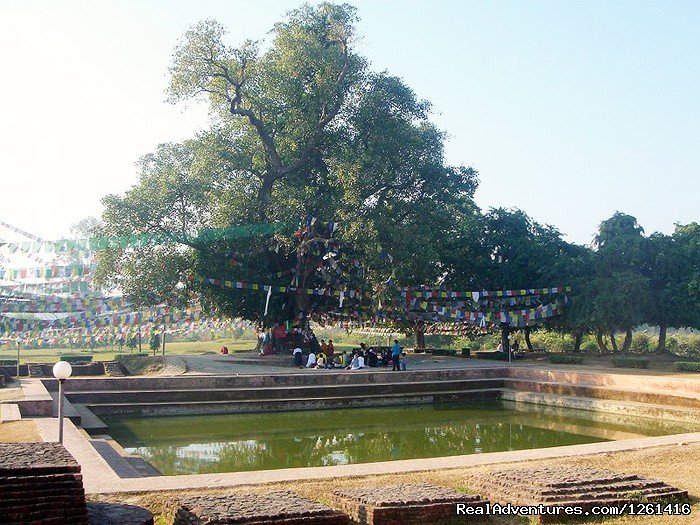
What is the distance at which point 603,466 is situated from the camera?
9.37 metres

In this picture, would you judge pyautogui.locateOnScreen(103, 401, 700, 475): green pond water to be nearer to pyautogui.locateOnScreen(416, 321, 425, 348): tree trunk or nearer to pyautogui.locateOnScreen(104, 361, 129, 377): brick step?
pyautogui.locateOnScreen(104, 361, 129, 377): brick step

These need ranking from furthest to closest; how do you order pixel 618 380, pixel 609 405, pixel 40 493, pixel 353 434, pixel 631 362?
pixel 631 362, pixel 618 380, pixel 609 405, pixel 353 434, pixel 40 493

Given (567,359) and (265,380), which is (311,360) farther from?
(567,359)

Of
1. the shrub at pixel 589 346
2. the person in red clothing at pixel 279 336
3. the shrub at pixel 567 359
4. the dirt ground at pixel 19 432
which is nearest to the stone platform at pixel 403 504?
the dirt ground at pixel 19 432

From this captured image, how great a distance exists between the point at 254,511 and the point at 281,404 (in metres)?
13.1

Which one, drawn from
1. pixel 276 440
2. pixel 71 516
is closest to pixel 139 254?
pixel 276 440

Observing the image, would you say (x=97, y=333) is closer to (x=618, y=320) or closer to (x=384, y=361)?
(x=384, y=361)

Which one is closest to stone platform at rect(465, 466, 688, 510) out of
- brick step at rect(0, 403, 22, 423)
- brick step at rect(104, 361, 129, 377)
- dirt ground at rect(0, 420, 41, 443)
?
dirt ground at rect(0, 420, 41, 443)

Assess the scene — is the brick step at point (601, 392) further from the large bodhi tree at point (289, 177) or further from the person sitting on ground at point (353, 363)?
the large bodhi tree at point (289, 177)

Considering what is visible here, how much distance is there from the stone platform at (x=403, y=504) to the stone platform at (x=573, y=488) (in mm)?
455

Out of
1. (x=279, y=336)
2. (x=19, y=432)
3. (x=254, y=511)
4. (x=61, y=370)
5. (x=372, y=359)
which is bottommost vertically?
(x=19, y=432)

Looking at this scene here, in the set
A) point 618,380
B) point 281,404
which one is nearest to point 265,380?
point 281,404

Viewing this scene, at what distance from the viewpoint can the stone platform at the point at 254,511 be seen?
19.8 ft

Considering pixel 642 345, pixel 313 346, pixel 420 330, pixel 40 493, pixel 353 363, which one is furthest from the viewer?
pixel 420 330
